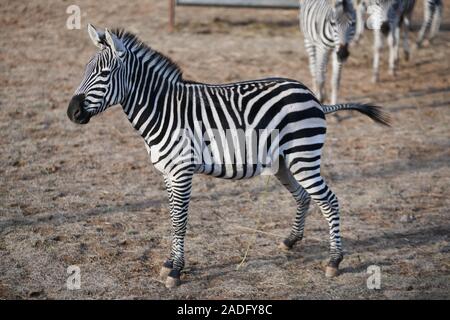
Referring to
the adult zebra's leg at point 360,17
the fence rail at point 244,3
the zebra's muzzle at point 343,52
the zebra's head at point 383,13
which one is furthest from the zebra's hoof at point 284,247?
the fence rail at point 244,3

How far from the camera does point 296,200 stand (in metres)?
6.75

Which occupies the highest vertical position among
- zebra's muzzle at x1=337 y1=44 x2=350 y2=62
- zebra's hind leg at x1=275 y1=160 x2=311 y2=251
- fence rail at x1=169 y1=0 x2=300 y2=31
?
fence rail at x1=169 y1=0 x2=300 y2=31

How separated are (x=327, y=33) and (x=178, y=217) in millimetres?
5547

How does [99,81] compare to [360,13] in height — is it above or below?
below

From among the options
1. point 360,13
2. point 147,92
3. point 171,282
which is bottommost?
point 171,282

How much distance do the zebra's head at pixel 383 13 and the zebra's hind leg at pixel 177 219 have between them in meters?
7.48

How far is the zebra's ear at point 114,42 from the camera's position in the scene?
5664 millimetres

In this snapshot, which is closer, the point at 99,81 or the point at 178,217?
the point at 99,81

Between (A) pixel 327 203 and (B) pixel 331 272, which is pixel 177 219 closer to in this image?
(A) pixel 327 203

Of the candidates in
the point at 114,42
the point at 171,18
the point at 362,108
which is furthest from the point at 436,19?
the point at 114,42

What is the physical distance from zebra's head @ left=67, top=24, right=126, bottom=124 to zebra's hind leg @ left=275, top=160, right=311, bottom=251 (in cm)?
194

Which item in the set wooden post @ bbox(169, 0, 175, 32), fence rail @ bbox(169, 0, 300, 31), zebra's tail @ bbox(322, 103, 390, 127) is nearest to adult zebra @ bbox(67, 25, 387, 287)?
zebra's tail @ bbox(322, 103, 390, 127)

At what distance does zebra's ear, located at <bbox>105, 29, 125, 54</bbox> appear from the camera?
566 cm

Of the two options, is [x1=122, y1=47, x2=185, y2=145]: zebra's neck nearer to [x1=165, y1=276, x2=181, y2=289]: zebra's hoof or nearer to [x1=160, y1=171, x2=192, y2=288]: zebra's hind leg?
[x1=160, y1=171, x2=192, y2=288]: zebra's hind leg
